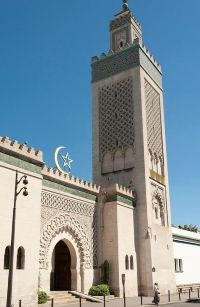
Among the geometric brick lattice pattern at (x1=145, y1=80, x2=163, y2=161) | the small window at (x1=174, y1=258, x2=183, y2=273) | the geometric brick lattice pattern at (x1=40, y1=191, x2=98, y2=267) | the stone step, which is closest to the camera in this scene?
the stone step

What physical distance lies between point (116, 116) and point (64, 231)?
9.61m

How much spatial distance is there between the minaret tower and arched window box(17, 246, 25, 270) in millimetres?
9348

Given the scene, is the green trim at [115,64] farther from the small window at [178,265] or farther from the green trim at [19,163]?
the small window at [178,265]

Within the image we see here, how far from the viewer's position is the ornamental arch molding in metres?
15.5

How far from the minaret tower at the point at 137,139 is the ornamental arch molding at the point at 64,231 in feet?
13.1

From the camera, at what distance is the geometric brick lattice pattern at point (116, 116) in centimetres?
2346

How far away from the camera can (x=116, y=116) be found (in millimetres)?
24141

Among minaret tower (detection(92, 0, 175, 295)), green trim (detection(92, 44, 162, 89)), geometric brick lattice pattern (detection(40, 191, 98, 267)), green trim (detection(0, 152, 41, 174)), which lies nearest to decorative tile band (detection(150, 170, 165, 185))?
minaret tower (detection(92, 0, 175, 295))

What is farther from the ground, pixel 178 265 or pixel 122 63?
pixel 122 63

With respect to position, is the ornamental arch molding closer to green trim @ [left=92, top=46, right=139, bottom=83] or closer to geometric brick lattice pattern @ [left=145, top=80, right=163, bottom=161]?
geometric brick lattice pattern @ [left=145, top=80, right=163, bottom=161]

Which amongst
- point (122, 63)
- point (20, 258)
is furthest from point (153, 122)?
point (20, 258)

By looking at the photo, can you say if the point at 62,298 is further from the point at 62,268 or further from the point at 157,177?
the point at 157,177

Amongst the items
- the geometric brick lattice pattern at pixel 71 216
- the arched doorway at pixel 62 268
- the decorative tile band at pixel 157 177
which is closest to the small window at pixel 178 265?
the decorative tile band at pixel 157 177

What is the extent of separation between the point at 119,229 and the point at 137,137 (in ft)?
20.0
